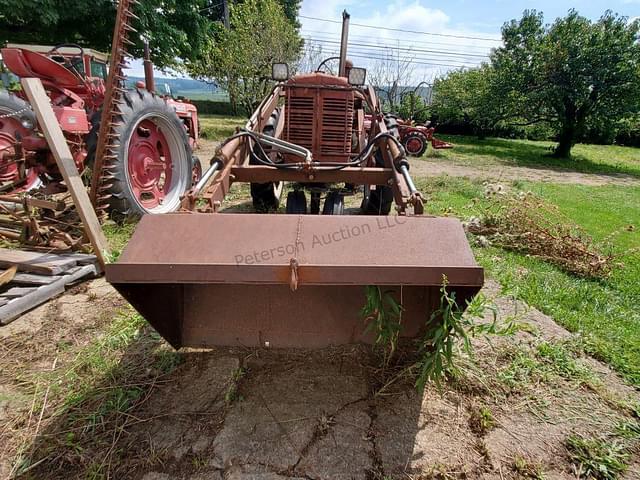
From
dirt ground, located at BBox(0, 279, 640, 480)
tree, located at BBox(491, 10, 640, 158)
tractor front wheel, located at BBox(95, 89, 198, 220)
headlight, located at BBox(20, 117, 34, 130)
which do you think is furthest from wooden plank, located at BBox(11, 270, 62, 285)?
tree, located at BBox(491, 10, 640, 158)

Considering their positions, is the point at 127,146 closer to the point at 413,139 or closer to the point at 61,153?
the point at 61,153

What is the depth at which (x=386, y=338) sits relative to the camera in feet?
6.24

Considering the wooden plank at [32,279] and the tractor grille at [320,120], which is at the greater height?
Answer: the tractor grille at [320,120]

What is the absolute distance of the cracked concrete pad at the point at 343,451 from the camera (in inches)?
63.0

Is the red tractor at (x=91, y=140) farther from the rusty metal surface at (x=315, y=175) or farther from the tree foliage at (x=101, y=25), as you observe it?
the tree foliage at (x=101, y=25)

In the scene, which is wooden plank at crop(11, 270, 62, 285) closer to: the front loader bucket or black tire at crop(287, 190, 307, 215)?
the front loader bucket

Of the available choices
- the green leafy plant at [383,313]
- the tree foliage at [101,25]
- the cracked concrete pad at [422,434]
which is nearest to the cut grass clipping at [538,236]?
the cracked concrete pad at [422,434]

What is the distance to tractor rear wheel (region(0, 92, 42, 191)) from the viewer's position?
426 centimetres

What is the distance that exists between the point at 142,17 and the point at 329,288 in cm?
1192

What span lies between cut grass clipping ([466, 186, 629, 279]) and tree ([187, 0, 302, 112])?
11492 mm

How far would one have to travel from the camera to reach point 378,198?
14.3 feet

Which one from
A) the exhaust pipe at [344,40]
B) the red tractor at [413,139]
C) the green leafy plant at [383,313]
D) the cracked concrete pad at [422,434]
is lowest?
the cracked concrete pad at [422,434]

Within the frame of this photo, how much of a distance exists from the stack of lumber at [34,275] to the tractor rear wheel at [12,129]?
160cm

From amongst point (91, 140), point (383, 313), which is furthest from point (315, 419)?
point (91, 140)
